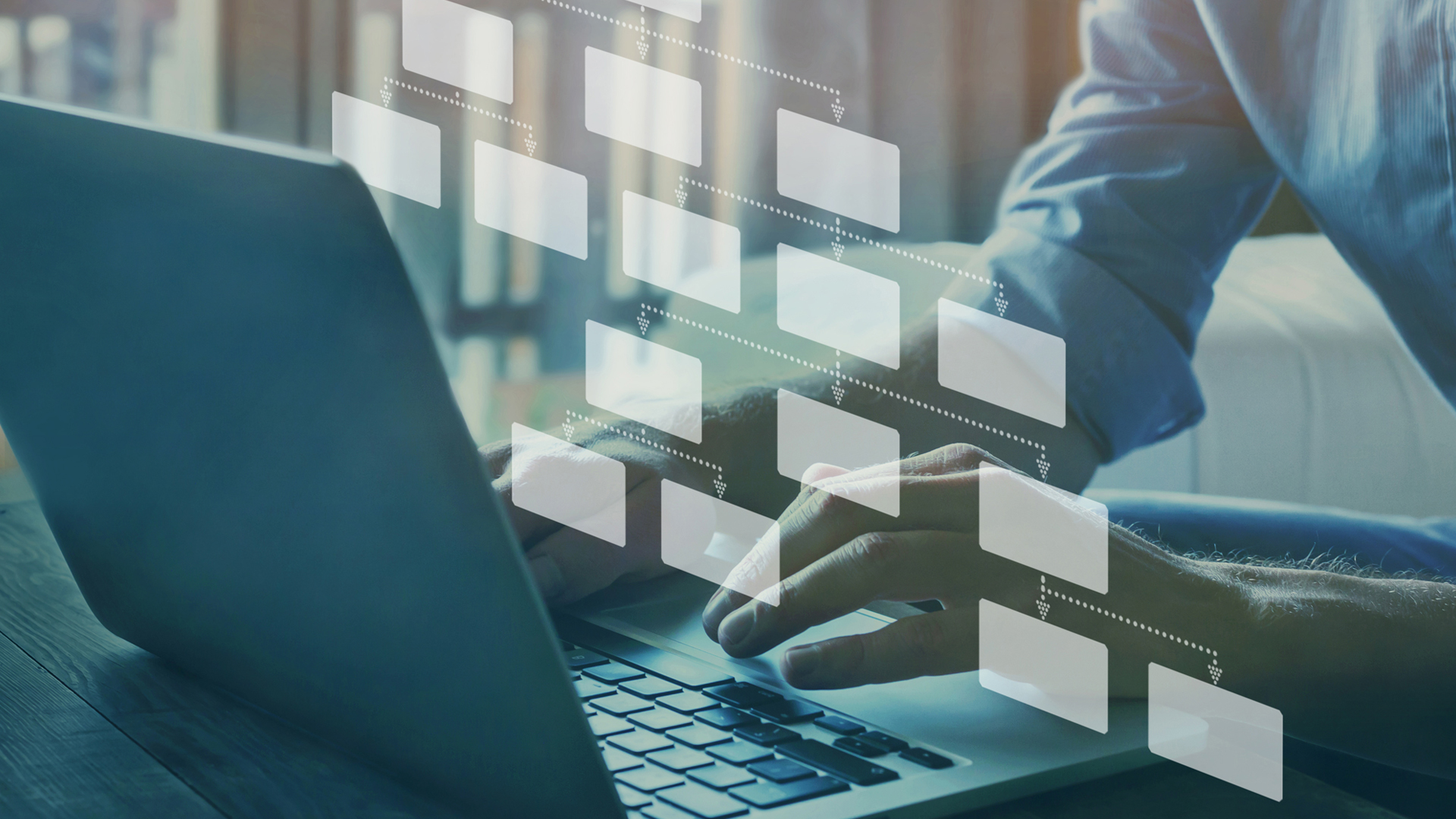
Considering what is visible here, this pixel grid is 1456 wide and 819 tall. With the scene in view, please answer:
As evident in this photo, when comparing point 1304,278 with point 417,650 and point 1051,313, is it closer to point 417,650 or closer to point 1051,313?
point 1051,313

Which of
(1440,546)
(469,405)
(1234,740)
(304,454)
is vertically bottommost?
(469,405)

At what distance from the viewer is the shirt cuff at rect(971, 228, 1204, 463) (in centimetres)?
78

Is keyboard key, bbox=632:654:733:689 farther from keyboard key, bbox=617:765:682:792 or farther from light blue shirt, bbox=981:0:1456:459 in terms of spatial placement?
light blue shirt, bbox=981:0:1456:459

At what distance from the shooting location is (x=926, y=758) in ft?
0.95

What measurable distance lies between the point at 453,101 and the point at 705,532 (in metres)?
2.24

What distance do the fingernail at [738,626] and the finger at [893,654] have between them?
23 millimetres

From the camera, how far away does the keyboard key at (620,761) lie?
0.28m

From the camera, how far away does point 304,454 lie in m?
0.25

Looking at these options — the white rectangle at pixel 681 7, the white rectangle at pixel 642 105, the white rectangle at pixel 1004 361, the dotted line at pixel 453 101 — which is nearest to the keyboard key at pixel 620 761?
the white rectangle at pixel 1004 361

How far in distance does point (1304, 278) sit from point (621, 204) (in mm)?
1684

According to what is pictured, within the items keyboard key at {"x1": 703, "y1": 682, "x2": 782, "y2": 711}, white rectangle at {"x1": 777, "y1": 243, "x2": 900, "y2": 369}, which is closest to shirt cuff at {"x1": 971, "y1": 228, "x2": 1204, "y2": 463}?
keyboard key at {"x1": 703, "y1": 682, "x2": 782, "y2": 711}

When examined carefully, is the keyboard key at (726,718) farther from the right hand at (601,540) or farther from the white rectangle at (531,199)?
the white rectangle at (531,199)

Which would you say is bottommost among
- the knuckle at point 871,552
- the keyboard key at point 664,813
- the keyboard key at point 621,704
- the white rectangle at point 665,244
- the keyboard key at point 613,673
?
the white rectangle at point 665,244

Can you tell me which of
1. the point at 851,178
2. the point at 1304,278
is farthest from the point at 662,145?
the point at 1304,278
